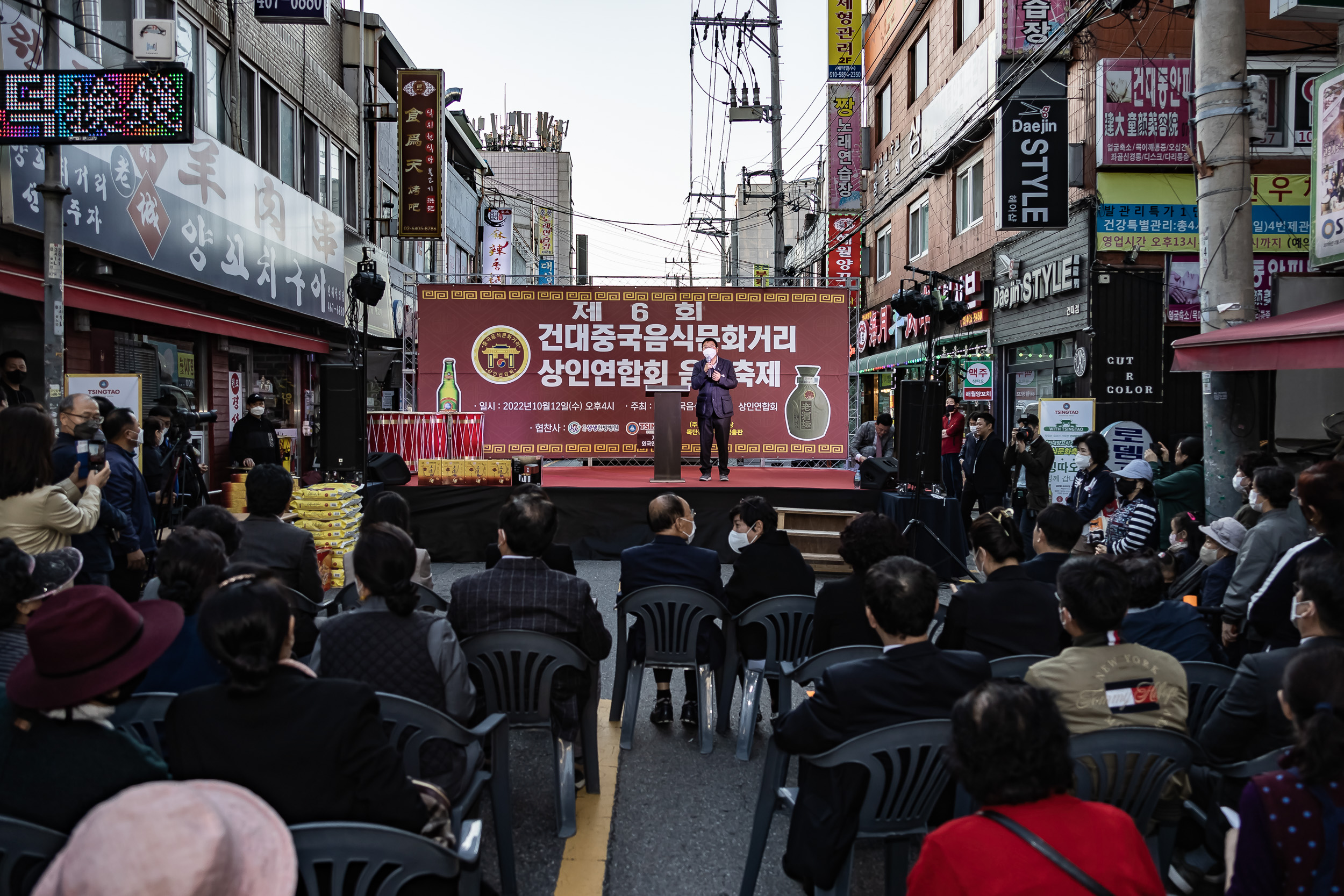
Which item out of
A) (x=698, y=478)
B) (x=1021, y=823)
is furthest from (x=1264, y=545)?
(x=698, y=478)

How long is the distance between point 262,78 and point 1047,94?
11.7 metres

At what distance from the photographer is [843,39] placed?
19016 millimetres

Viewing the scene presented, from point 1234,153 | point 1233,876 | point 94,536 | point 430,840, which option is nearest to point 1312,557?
point 1233,876

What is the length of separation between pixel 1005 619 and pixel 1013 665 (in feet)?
0.75

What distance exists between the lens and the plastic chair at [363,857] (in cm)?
180

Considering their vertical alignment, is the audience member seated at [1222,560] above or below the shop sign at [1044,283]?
below

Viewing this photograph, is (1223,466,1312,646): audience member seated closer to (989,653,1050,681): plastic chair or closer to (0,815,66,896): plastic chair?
(989,653,1050,681): plastic chair

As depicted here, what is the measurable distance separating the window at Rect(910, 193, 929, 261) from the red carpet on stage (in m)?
8.66

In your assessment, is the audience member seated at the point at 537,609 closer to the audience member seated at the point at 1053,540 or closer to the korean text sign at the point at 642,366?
the audience member seated at the point at 1053,540

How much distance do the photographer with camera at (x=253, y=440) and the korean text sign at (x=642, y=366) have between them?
3.11 m

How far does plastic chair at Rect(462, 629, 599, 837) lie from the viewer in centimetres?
319

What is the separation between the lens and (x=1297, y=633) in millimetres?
3367

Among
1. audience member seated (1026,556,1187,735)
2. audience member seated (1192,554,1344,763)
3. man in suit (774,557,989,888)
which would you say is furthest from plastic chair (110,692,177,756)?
audience member seated (1192,554,1344,763)

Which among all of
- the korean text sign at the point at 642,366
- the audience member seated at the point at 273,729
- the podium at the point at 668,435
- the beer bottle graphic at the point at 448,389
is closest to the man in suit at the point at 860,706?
the audience member seated at the point at 273,729
